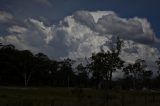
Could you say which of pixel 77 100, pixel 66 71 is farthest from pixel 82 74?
pixel 77 100

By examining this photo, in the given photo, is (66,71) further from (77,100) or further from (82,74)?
(77,100)

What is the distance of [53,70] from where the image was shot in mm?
134625

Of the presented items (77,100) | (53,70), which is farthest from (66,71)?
(77,100)

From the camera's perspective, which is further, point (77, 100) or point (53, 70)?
point (53, 70)

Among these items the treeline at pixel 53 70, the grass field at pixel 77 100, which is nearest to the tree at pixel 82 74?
the treeline at pixel 53 70

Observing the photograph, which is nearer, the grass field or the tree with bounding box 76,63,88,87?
the grass field

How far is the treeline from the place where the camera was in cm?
10838

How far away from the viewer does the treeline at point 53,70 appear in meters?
108

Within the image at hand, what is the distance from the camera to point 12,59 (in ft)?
371

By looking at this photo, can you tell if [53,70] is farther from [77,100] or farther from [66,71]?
[77,100]

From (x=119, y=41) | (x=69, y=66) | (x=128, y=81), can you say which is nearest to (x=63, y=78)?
(x=69, y=66)

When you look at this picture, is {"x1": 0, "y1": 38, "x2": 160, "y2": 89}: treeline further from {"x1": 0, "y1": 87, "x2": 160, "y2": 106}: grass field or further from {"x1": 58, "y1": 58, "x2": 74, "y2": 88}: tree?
{"x1": 0, "y1": 87, "x2": 160, "y2": 106}: grass field

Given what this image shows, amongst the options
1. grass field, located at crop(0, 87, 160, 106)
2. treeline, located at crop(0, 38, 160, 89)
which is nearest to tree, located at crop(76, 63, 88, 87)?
treeline, located at crop(0, 38, 160, 89)

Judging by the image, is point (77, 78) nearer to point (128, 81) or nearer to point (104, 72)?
point (128, 81)
